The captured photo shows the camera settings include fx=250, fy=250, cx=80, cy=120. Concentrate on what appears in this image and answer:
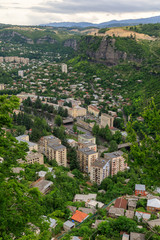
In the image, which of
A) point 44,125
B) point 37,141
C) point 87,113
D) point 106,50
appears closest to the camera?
point 37,141

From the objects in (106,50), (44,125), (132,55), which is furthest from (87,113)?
(106,50)

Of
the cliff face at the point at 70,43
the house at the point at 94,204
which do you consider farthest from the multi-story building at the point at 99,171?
the cliff face at the point at 70,43

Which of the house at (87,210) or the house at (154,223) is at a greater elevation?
the house at (154,223)

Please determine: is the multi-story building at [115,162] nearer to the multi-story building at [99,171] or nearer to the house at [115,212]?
the multi-story building at [99,171]

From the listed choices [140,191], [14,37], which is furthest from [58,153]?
[14,37]

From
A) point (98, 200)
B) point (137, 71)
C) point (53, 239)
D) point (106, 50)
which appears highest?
point (106, 50)

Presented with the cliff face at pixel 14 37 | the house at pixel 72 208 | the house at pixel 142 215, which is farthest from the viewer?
the cliff face at pixel 14 37

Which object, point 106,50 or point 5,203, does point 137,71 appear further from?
point 5,203
